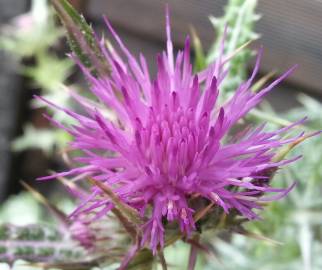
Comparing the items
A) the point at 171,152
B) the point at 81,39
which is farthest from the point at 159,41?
the point at 171,152

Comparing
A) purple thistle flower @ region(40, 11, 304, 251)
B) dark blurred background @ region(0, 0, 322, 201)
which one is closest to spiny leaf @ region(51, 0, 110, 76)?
purple thistle flower @ region(40, 11, 304, 251)

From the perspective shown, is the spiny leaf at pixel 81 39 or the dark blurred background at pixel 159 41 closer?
the spiny leaf at pixel 81 39

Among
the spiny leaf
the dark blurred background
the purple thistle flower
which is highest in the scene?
the dark blurred background

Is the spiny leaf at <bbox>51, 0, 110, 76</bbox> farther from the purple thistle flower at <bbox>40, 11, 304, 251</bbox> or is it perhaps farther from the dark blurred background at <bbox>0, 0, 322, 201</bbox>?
the dark blurred background at <bbox>0, 0, 322, 201</bbox>

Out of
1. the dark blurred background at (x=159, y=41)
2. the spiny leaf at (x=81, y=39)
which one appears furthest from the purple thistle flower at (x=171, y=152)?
the dark blurred background at (x=159, y=41)

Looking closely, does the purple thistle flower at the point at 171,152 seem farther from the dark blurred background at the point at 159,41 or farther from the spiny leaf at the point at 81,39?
the dark blurred background at the point at 159,41

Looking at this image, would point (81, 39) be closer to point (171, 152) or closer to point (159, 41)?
point (171, 152)

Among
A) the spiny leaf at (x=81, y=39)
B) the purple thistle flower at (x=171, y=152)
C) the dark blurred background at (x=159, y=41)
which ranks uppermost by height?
the dark blurred background at (x=159, y=41)
